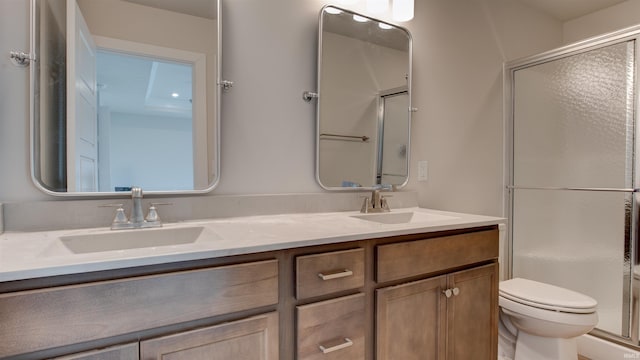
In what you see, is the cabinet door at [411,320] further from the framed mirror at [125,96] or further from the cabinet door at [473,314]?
the framed mirror at [125,96]

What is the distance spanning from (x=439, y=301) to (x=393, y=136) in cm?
87

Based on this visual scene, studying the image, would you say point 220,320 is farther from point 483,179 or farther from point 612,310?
point 612,310

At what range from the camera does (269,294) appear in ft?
2.88

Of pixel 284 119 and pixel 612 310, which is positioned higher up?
pixel 284 119

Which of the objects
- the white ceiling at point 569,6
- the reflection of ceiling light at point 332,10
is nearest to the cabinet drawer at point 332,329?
the reflection of ceiling light at point 332,10

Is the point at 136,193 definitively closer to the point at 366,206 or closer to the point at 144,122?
the point at 144,122

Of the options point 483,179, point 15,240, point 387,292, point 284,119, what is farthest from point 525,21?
point 15,240

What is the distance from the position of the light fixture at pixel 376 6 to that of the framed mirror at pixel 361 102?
48 mm

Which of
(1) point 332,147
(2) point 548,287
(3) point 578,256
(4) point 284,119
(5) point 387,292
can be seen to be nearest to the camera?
(5) point 387,292

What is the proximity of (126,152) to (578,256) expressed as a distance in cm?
257

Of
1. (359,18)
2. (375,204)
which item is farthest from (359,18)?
(375,204)

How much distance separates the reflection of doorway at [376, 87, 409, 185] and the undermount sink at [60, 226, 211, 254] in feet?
3.17

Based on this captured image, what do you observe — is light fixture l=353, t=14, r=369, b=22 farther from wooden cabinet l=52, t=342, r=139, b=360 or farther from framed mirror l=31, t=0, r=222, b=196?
wooden cabinet l=52, t=342, r=139, b=360

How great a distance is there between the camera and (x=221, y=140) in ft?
4.33
